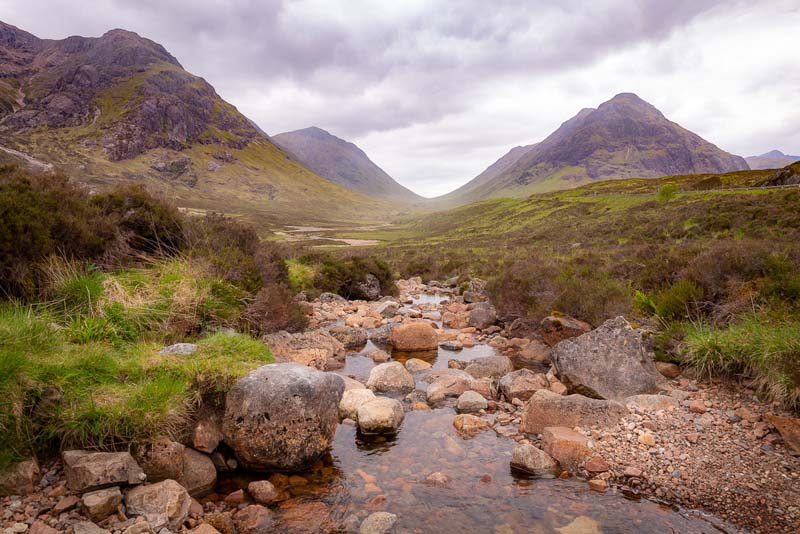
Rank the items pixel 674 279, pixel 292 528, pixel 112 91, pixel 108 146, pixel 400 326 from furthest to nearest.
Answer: pixel 112 91
pixel 108 146
pixel 400 326
pixel 674 279
pixel 292 528

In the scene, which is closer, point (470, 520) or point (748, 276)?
point (470, 520)

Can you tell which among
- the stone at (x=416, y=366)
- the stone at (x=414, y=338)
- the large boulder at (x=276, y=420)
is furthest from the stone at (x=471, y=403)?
the stone at (x=414, y=338)

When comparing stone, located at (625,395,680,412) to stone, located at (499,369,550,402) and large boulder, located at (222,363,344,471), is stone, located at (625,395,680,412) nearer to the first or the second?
stone, located at (499,369,550,402)

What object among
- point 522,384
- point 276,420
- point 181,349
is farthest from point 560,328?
point 181,349

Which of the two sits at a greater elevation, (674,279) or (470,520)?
(674,279)

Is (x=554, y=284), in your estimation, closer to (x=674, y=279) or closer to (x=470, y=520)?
(x=674, y=279)

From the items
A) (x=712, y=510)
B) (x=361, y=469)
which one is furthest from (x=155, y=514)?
(x=712, y=510)

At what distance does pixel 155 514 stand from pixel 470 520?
3.61 meters

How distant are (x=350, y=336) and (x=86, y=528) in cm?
975

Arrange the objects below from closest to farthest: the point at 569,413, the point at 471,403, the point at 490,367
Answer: the point at 569,413 → the point at 471,403 → the point at 490,367

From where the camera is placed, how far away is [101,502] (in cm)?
446

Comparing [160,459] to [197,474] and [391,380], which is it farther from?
[391,380]

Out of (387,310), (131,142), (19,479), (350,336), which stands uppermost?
(131,142)

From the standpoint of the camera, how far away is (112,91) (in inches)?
7771
